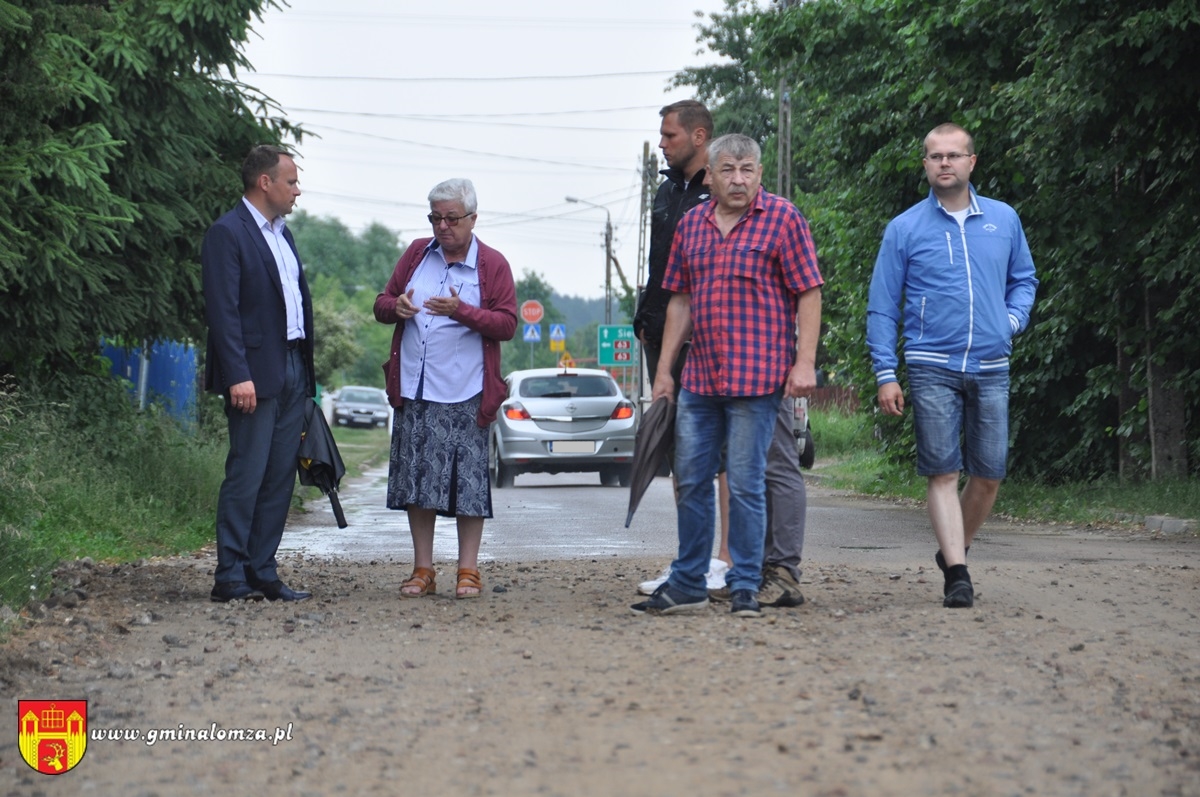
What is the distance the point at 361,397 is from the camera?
61000 millimetres

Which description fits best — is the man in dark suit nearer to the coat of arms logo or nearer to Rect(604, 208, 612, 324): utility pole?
the coat of arms logo

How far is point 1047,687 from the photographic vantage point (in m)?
4.78

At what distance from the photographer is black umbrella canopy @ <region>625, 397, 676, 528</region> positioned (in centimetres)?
659

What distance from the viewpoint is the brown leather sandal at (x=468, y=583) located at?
7.43 m

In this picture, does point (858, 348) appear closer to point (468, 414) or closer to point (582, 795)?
point (468, 414)

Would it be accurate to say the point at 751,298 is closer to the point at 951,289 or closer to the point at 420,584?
the point at 951,289

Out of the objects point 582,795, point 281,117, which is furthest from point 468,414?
point 281,117

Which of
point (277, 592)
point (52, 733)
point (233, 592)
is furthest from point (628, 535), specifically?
point (52, 733)

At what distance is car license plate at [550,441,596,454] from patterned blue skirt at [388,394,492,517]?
13278 mm

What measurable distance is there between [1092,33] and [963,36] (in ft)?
10.3

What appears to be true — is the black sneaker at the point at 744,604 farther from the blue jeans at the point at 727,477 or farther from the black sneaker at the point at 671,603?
the black sneaker at the point at 671,603

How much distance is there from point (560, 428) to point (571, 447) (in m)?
0.29

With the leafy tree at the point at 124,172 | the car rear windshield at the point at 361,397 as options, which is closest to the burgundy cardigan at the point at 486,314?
the leafy tree at the point at 124,172

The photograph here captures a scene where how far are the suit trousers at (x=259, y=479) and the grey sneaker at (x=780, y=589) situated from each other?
2214mm
